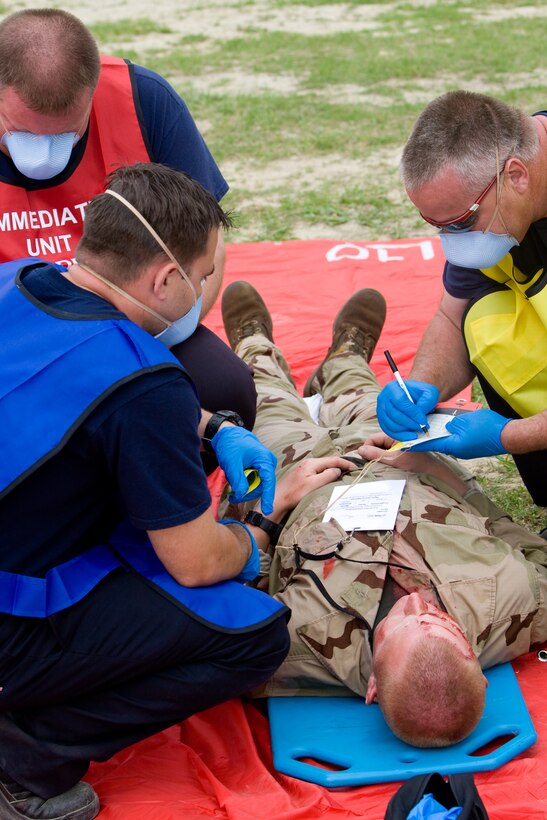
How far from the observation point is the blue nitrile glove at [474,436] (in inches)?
132

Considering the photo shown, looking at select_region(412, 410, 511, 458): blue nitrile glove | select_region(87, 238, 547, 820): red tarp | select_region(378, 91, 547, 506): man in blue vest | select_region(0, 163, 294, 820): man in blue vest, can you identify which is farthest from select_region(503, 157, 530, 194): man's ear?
select_region(87, 238, 547, 820): red tarp

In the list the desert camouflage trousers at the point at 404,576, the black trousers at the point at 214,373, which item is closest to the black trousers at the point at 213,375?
the black trousers at the point at 214,373

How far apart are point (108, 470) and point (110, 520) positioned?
0.32 metres

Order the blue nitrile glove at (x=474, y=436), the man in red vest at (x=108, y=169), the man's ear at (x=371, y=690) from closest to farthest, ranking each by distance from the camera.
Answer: the man's ear at (x=371, y=690) → the blue nitrile glove at (x=474, y=436) → the man in red vest at (x=108, y=169)

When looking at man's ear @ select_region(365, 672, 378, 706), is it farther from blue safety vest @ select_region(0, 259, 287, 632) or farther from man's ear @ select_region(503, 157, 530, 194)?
man's ear @ select_region(503, 157, 530, 194)

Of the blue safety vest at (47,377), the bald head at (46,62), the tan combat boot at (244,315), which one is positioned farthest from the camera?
the tan combat boot at (244,315)

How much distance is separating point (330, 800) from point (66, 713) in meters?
0.73

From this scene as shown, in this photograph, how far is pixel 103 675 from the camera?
267 centimetres

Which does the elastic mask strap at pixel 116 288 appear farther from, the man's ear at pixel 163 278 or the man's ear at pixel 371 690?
the man's ear at pixel 371 690

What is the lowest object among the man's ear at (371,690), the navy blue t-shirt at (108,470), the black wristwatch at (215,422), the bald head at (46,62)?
the man's ear at (371,690)

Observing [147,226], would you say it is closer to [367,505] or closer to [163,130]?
[367,505]

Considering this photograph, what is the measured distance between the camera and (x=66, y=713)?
8.93 feet

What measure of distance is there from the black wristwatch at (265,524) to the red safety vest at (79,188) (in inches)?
48.6

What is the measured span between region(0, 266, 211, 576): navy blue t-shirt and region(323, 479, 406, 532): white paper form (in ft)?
2.78
